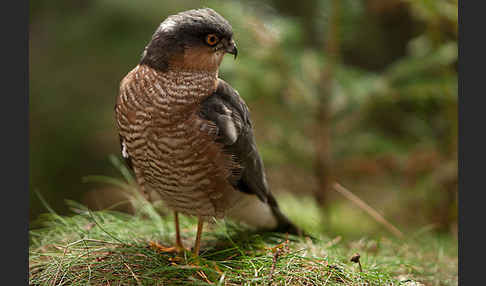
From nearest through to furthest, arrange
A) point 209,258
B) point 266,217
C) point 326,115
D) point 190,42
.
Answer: point 190,42, point 209,258, point 266,217, point 326,115

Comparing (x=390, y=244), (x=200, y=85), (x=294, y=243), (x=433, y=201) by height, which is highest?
Answer: (x=200, y=85)

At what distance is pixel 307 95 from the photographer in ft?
10.6

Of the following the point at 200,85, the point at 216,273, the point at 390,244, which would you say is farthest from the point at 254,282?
the point at 390,244

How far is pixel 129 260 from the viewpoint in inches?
76.4

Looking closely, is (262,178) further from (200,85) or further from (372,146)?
(372,146)

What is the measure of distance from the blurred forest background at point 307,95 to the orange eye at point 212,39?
1.30m

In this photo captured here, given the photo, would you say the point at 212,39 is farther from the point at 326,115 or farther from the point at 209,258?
A: the point at 326,115

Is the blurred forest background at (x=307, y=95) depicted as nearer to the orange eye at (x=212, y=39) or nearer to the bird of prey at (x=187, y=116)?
the bird of prey at (x=187, y=116)

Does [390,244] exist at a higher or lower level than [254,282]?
lower

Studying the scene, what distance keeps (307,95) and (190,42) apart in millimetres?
1579

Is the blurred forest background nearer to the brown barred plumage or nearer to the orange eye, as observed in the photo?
the brown barred plumage

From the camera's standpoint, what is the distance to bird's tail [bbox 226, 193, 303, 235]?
2.46m

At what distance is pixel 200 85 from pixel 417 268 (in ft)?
4.93

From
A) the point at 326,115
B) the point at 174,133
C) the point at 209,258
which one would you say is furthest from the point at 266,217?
the point at 326,115
